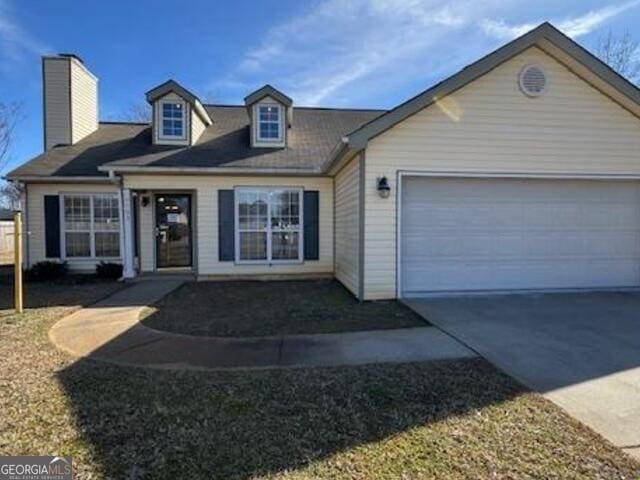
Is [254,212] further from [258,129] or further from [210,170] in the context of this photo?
[258,129]

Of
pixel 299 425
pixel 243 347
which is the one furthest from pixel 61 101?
pixel 299 425

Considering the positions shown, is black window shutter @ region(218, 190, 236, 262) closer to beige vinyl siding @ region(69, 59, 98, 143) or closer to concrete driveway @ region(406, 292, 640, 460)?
concrete driveway @ region(406, 292, 640, 460)

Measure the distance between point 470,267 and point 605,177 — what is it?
11.1ft

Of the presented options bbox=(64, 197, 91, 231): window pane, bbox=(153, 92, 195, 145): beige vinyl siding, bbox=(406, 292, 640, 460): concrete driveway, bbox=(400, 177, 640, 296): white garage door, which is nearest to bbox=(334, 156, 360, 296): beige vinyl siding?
bbox=(400, 177, 640, 296): white garage door

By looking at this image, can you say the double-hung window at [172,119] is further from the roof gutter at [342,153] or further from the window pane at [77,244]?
the roof gutter at [342,153]

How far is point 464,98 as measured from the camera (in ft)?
27.6

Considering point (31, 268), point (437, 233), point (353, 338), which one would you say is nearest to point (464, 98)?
point (437, 233)

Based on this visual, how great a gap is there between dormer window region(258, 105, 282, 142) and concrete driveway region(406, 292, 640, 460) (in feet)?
22.9

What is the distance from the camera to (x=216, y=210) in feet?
37.3

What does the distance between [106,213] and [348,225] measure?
24.5 ft

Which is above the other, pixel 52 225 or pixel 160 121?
pixel 160 121

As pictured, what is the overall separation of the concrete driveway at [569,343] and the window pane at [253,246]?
479 cm

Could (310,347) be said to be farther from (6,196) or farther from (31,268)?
(6,196)

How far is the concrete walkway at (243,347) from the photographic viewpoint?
500 centimetres
